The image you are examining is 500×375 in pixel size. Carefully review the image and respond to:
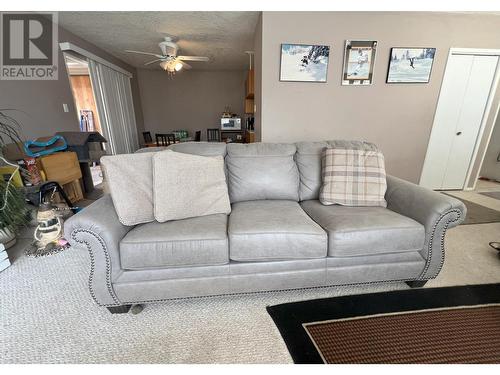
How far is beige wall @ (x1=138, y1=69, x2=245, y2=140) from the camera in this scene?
580cm

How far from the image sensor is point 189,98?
234 inches

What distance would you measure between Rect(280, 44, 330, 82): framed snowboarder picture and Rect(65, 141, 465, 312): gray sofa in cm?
193

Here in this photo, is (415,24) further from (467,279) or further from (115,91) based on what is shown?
(115,91)

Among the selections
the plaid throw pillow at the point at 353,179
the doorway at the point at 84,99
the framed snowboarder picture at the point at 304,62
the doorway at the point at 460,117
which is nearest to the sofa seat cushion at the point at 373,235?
the plaid throw pillow at the point at 353,179

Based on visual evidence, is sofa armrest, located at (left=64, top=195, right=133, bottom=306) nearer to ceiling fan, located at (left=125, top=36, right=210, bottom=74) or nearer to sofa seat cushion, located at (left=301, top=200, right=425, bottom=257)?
sofa seat cushion, located at (left=301, top=200, right=425, bottom=257)

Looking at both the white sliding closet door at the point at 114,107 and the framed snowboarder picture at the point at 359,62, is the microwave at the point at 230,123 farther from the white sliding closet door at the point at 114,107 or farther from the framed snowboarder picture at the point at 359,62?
the framed snowboarder picture at the point at 359,62

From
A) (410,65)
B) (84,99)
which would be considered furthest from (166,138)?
(410,65)

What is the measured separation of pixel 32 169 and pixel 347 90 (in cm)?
362

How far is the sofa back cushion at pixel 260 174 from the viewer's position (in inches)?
66.6

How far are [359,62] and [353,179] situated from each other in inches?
76.6

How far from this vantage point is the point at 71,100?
10.6ft

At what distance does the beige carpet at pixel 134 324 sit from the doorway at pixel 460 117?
2.17 m

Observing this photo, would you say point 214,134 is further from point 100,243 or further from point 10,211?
point 100,243
